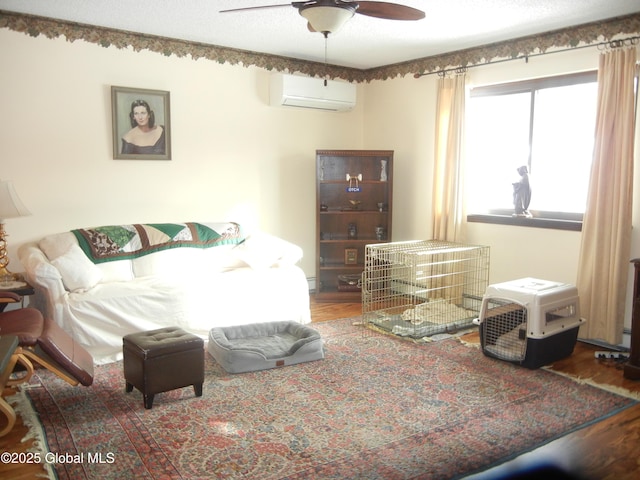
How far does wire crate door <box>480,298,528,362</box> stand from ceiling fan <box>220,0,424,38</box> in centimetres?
205

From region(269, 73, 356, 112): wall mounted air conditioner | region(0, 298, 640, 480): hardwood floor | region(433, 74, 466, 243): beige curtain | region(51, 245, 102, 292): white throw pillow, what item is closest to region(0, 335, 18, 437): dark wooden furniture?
region(0, 298, 640, 480): hardwood floor

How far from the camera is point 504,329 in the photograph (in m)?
3.84

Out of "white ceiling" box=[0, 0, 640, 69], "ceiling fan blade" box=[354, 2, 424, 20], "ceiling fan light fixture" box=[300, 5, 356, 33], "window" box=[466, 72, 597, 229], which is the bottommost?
"window" box=[466, 72, 597, 229]

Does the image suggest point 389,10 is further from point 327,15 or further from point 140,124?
point 140,124

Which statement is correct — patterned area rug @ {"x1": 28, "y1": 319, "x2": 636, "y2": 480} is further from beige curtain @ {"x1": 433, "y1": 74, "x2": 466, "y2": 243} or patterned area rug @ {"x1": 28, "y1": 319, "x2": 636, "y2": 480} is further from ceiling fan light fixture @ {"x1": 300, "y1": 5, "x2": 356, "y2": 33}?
ceiling fan light fixture @ {"x1": 300, "y1": 5, "x2": 356, "y2": 33}

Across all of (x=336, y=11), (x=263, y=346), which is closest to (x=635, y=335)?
(x=263, y=346)

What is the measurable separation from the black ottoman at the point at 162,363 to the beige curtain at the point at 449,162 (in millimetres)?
2994

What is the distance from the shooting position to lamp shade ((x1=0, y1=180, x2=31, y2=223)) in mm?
3734

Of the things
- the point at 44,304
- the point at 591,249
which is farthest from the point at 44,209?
the point at 591,249

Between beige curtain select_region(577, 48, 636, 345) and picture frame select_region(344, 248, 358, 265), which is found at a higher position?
beige curtain select_region(577, 48, 636, 345)

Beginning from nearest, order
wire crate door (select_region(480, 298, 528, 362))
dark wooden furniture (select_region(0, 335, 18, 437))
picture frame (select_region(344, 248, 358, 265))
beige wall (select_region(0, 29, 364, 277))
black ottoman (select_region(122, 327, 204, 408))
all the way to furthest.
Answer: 1. dark wooden furniture (select_region(0, 335, 18, 437))
2. black ottoman (select_region(122, 327, 204, 408))
3. wire crate door (select_region(480, 298, 528, 362))
4. beige wall (select_region(0, 29, 364, 277))
5. picture frame (select_region(344, 248, 358, 265))

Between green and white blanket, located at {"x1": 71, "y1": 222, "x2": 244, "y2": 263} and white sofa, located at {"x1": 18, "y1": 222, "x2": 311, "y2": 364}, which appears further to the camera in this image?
green and white blanket, located at {"x1": 71, "y1": 222, "x2": 244, "y2": 263}

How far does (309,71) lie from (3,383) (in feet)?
13.7

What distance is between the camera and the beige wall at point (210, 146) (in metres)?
4.29
